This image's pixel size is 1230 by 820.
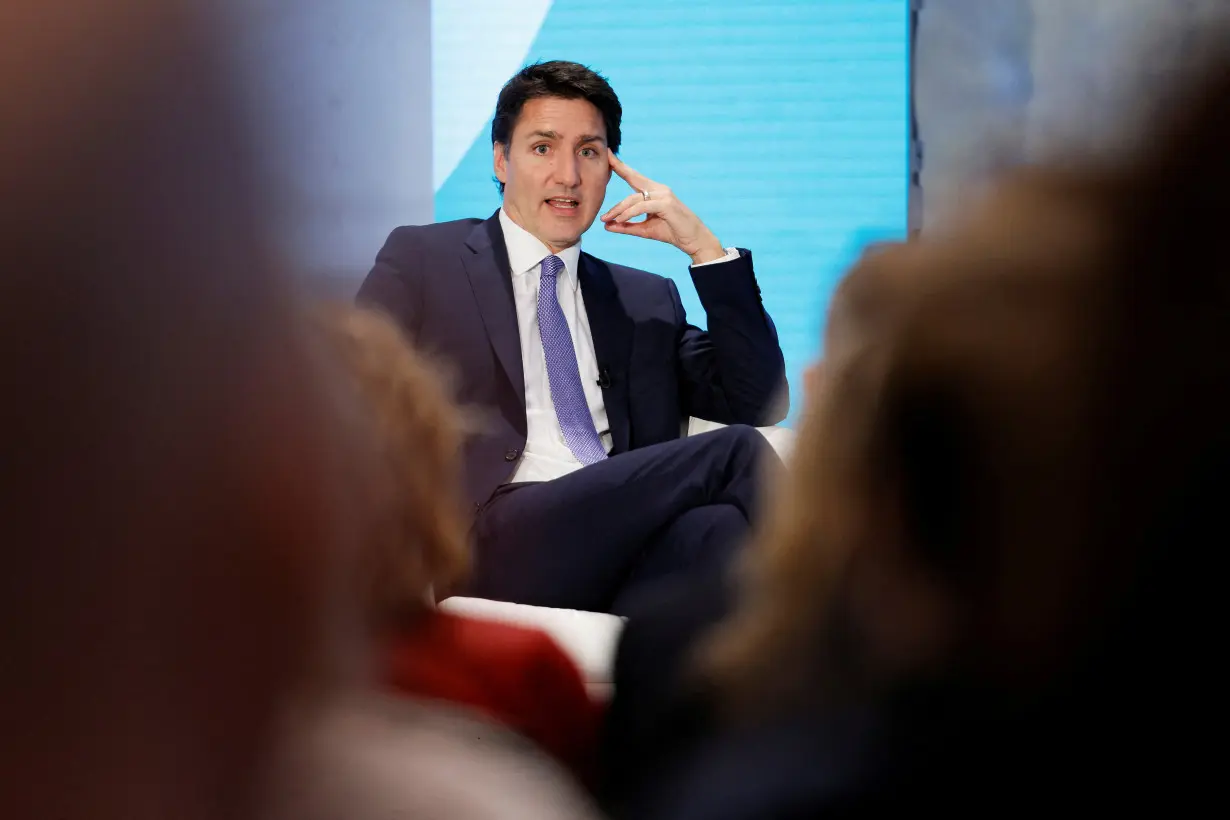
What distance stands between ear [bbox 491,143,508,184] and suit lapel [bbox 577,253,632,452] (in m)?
0.20

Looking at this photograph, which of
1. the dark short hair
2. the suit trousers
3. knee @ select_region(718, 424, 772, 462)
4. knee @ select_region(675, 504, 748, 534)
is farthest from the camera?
the dark short hair

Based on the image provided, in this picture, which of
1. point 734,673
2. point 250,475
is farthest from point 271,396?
point 734,673

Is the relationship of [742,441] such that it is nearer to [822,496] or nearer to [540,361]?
[540,361]

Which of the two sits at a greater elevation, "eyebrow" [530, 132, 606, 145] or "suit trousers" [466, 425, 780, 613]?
"eyebrow" [530, 132, 606, 145]

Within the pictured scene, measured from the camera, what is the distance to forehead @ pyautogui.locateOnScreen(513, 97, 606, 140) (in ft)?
4.23

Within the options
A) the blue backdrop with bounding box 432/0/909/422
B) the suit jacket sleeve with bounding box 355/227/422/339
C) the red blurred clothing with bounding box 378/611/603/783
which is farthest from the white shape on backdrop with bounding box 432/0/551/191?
the red blurred clothing with bounding box 378/611/603/783

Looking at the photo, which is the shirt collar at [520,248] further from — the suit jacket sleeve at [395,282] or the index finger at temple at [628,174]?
the suit jacket sleeve at [395,282]

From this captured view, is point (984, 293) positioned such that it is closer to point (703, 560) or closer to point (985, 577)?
point (985, 577)

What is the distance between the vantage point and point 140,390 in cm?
58

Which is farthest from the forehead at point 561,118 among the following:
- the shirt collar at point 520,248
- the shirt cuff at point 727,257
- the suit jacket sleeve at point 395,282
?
the suit jacket sleeve at point 395,282

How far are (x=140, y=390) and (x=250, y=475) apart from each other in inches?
2.9

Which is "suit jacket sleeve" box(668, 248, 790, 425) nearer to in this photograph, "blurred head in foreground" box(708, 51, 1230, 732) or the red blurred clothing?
the red blurred clothing

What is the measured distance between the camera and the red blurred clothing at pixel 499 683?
2.41 feet

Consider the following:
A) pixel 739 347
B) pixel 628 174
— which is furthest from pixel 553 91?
pixel 739 347
